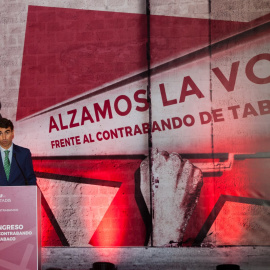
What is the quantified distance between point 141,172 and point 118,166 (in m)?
0.30

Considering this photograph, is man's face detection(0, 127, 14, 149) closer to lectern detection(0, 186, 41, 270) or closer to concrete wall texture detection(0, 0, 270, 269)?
concrete wall texture detection(0, 0, 270, 269)

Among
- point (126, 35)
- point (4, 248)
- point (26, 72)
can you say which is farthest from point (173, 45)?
point (4, 248)

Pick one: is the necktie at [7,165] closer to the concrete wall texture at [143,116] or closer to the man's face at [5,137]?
the man's face at [5,137]

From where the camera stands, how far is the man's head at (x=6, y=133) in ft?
17.1

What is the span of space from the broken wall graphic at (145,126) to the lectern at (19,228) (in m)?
0.91

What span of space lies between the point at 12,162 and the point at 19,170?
0.13 m

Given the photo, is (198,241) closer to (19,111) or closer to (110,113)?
(110,113)

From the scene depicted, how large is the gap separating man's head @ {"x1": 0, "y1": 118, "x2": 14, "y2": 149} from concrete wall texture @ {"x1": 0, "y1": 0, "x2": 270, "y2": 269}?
104 millimetres

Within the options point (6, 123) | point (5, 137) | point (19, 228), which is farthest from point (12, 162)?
point (19, 228)

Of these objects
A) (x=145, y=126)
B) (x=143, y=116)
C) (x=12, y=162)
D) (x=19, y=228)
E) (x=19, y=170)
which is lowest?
(x=19, y=228)

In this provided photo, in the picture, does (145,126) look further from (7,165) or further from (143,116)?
(7,165)

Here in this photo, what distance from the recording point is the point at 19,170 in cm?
519

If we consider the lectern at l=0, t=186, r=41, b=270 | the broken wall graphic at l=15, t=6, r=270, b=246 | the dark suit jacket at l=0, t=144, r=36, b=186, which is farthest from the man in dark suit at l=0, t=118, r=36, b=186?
the lectern at l=0, t=186, r=41, b=270

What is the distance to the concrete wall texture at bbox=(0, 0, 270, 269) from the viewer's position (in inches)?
200
